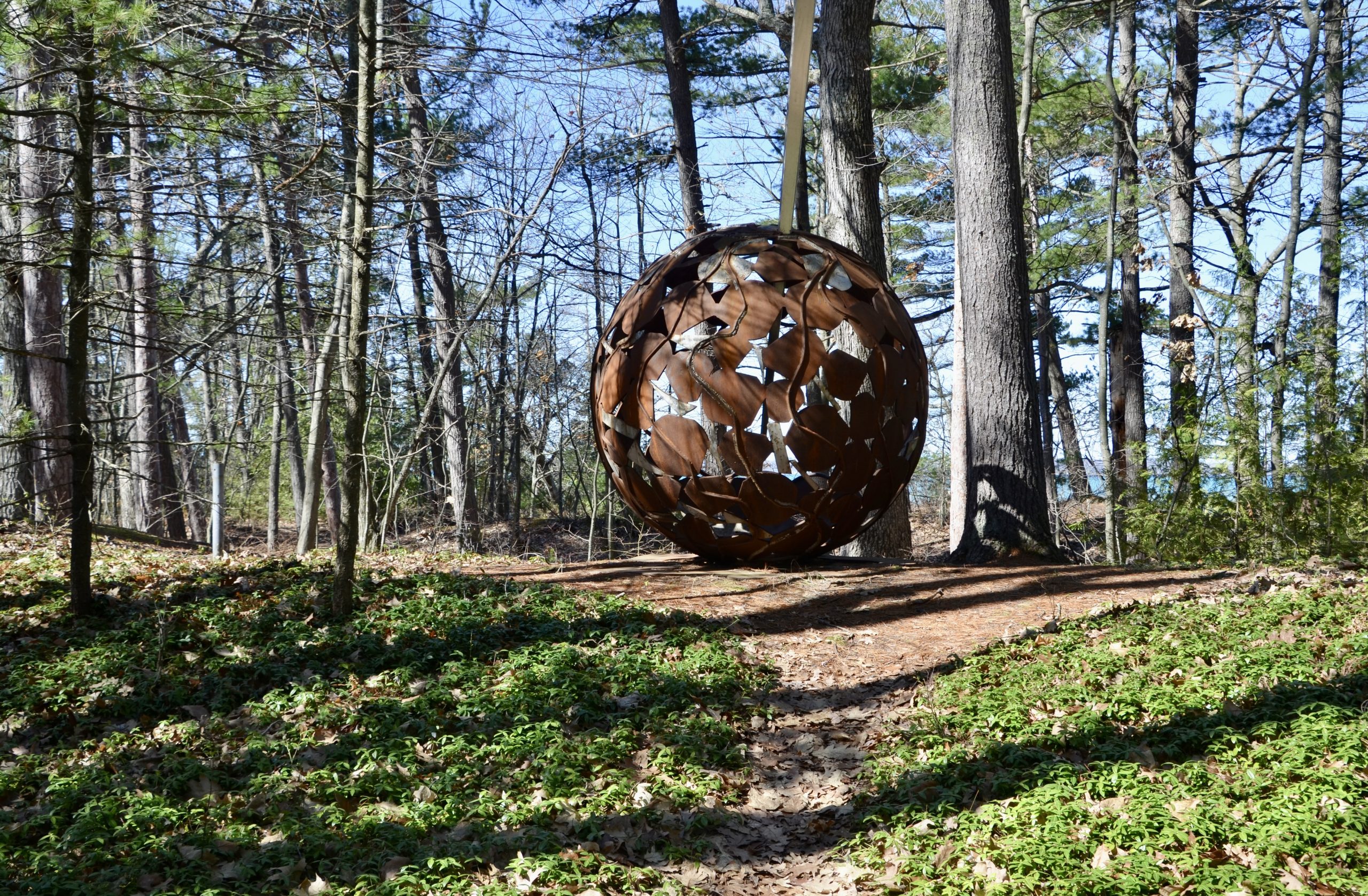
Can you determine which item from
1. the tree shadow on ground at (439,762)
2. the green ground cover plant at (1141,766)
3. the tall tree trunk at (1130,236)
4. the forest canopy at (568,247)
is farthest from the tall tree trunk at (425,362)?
the tall tree trunk at (1130,236)

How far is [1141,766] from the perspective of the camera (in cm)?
399

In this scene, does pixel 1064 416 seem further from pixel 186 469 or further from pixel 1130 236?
pixel 186 469

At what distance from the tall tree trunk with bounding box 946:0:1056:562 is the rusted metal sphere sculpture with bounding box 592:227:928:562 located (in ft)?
4.87

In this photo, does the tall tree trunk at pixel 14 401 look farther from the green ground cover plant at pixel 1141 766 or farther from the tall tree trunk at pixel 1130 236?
the tall tree trunk at pixel 1130 236

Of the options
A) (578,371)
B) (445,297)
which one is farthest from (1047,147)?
(445,297)

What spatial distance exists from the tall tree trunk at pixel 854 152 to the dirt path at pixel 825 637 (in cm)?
240

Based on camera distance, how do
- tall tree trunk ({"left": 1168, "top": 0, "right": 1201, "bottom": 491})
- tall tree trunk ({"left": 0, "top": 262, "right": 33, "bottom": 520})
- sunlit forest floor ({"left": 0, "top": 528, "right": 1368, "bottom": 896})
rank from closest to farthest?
sunlit forest floor ({"left": 0, "top": 528, "right": 1368, "bottom": 896})
tall tree trunk ({"left": 0, "top": 262, "right": 33, "bottom": 520})
tall tree trunk ({"left": 1168, "top": 0, "right": 1201, "bottom": 491})

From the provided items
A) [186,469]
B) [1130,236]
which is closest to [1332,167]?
[1130,236]

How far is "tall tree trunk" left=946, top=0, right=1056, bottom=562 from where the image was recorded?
8.05 metres

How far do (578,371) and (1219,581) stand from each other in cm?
1062

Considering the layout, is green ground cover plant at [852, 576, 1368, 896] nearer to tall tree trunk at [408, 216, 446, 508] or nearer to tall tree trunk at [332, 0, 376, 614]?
tall tree trunk at [332, 0, 376, 614]

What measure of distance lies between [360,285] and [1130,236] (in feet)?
45.9

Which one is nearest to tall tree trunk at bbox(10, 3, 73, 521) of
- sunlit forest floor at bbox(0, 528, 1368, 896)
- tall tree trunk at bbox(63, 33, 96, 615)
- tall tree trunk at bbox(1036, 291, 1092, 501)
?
tall tree trunk at bbox(63, 33, 96, 615)

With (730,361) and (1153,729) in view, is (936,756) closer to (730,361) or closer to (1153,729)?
(1153,729)
